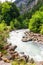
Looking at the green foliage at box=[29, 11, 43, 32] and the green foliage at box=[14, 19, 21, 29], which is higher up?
the green foliage at box=[29, 11, 43, 32]

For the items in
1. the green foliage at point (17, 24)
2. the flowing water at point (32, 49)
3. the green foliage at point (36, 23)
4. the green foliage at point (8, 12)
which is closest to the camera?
the flowing water at point (32, 49)

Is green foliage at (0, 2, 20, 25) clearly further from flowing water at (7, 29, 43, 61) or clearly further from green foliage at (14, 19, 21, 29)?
flowing water at (7, 29, 43, 61)

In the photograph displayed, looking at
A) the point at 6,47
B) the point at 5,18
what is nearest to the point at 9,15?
the point at 5,18

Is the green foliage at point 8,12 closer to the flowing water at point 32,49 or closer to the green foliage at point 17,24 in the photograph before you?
the green foliage at point 17,24

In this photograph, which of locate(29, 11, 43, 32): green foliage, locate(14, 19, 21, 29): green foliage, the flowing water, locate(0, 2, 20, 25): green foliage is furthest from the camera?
locate(0, 2, 20, 25): green foliage

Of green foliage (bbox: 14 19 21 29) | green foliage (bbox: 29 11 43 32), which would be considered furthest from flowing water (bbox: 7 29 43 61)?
green foliage (bbox: 14 19 21 29)

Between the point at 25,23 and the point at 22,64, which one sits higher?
the point at 22,64

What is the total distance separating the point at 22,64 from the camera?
23.6 m

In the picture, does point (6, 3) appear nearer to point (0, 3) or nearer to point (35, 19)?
point (0, 3)

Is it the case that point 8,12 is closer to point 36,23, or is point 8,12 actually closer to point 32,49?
point 36,23

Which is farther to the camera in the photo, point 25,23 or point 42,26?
point 25,23

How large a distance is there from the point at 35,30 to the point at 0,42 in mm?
33000

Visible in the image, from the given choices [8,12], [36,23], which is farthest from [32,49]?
[8,12]

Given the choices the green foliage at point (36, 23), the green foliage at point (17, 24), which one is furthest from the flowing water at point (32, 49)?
the green foliage at point (17, 24)
